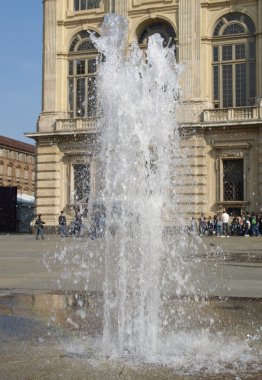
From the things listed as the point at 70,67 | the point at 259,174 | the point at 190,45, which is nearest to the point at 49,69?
the point at 70,67

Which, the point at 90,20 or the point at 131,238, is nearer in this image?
the point at 131,238

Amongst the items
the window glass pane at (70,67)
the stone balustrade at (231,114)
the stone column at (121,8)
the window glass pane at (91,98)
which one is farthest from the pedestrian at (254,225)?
the stone column at (121,8)

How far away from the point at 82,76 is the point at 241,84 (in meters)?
9.35

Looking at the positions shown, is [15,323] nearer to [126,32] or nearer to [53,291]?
[53,291]

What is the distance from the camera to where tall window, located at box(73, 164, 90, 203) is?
34.8m

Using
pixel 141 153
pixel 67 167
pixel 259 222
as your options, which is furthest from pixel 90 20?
pixel 141 153

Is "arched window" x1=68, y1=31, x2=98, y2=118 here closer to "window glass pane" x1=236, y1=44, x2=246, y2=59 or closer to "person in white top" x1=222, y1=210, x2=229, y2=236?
"window glass pane" x1=236, y1=44, x2=246, y2=59

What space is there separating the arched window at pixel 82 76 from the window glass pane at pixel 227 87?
24.7ft

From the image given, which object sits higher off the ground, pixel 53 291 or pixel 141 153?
pixel 141 153

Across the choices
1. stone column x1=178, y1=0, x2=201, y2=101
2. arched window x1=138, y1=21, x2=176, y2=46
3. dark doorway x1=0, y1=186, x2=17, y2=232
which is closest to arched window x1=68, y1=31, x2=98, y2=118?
arched window x1=138, y1=21, x2=176, y2=46

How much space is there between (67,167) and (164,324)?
2847 cm

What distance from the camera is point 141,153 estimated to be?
791cm

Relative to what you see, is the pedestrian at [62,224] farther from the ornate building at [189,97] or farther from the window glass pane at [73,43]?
the window glass pane at [73,43]

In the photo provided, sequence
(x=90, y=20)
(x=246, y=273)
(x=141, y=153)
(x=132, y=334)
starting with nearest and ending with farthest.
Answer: (x=132, y=334) < (x=141, y=153) < (x=246, y=273) < (x=90, y=20)
